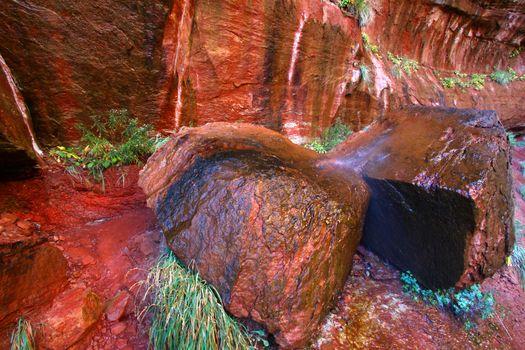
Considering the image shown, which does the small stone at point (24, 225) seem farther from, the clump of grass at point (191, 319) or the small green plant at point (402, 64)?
the small green plant at point (402, 64)

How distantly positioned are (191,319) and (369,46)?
7.12 m

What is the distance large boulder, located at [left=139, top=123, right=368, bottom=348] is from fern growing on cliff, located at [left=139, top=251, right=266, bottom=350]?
0.10 m

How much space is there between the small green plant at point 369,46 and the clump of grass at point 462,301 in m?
5.82

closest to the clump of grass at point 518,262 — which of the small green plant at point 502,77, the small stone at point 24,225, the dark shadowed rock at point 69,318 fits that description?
the dark shadowed rock at point 69,318

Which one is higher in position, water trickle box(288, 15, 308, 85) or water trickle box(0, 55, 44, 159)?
water trickle box(288, 15, 308, 85)

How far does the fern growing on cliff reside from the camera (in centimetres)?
179

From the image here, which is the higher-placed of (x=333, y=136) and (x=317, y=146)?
(x=333, y=136)

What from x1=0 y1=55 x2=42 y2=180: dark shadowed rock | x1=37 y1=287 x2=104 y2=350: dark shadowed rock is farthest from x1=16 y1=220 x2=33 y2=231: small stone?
x1=37 y1=287 x2=104 y2=350: dark shadowed rock

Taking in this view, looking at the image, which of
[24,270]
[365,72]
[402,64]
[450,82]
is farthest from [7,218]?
[450,82]

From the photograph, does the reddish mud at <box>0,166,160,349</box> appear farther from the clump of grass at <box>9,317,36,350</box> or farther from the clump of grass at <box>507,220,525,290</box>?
the clump of grass at <box>507,220,525,290</box>

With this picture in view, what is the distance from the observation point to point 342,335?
2.04 m

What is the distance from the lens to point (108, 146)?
129 inches

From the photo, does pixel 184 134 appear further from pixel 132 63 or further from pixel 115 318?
pixel 115 318

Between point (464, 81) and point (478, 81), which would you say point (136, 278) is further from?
point (478, 81)
